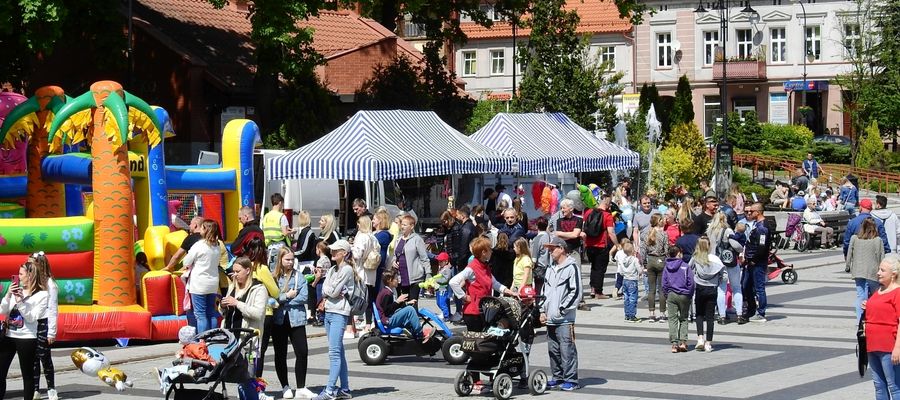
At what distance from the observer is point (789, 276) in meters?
27.5

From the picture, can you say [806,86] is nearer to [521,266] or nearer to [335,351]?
[521,266]

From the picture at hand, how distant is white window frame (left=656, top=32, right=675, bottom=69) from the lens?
7531 centimetres

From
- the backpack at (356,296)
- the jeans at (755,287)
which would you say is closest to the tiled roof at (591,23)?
the jeans at (755,287)

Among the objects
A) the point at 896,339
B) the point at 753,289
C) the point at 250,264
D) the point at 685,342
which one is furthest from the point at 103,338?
the point at 896,339

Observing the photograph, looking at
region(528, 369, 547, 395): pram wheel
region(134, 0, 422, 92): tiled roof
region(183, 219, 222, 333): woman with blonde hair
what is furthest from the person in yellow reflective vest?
region(134, 0, 422, 92): tiled roof

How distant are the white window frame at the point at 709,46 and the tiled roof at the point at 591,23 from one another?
3.86 meters

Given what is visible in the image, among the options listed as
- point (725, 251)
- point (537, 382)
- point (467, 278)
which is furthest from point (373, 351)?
point (725, 251)

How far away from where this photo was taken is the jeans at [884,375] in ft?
41.3

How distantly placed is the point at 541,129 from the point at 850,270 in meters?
14.9

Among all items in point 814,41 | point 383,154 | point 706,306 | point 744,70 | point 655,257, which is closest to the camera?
point 706,306

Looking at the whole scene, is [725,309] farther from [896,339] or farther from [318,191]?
[318,191]

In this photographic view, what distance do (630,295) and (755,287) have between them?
1803mm

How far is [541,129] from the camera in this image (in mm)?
33969

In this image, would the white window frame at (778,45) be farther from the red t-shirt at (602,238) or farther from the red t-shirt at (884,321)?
the red t-shirt at (884,321)
